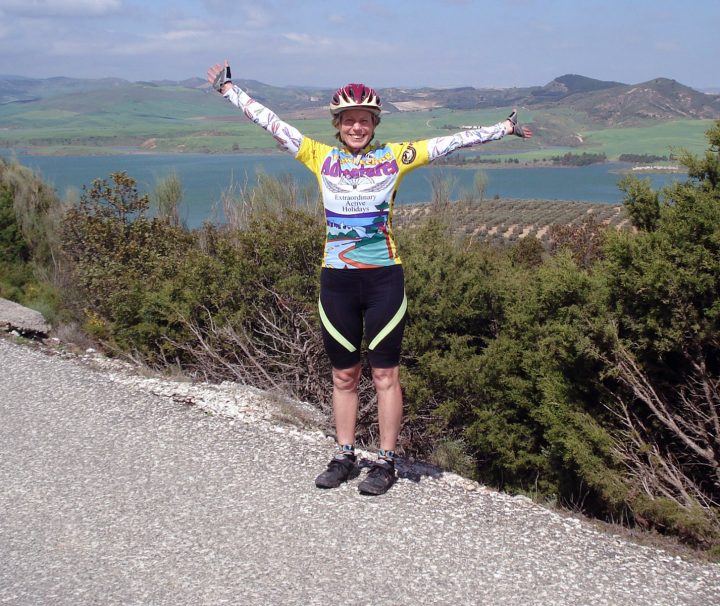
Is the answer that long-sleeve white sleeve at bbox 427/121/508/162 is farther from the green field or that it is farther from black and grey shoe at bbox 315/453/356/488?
the green field

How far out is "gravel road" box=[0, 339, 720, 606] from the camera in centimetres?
299

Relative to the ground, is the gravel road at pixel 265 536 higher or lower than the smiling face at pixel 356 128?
lower

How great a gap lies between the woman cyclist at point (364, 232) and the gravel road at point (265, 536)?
14.5 inches

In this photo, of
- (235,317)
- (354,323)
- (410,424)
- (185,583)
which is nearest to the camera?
(185,583)

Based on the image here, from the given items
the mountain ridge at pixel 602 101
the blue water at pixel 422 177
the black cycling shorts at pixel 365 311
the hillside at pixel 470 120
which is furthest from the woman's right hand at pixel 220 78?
the mountain ridge at pixel 602 101

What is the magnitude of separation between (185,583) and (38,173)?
92.7ft

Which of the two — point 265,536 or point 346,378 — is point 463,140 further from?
Answer: point 265,536

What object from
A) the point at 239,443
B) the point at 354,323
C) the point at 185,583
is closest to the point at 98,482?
the point at 239,443

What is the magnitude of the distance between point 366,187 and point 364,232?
0.77 feet

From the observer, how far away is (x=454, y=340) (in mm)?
7777

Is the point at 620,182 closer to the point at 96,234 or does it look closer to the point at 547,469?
the point at 547,469

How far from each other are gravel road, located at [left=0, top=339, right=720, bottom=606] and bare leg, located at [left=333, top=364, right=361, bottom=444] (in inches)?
11.8

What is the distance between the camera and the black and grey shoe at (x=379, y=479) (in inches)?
152

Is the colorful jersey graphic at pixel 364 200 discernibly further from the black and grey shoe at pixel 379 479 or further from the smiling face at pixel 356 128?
the black and grey shoe at pixel 379 479
